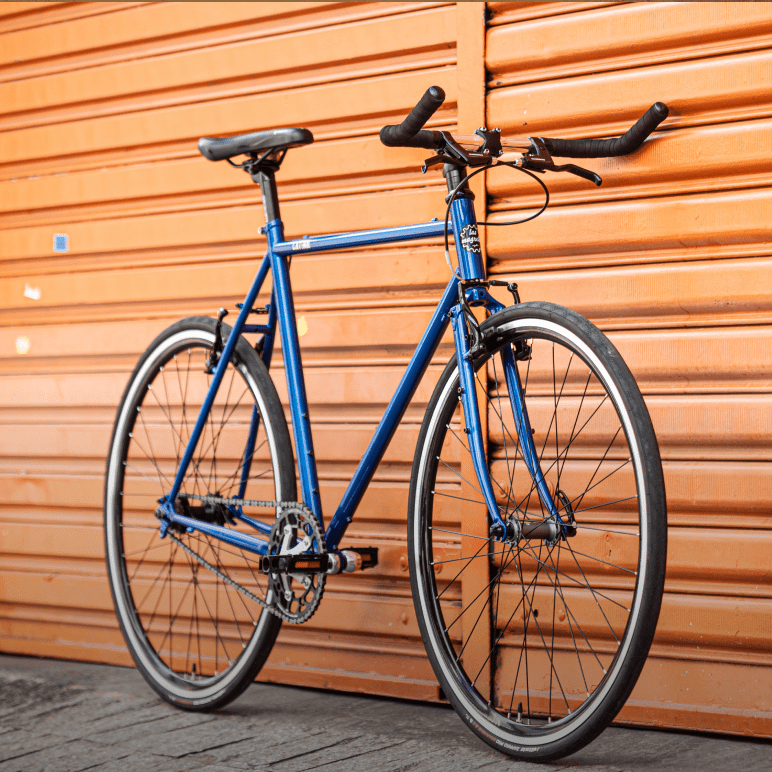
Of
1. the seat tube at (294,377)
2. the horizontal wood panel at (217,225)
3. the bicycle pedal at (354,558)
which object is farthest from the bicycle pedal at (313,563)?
the horizontal wood panel at (217,225)

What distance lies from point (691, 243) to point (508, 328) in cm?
70

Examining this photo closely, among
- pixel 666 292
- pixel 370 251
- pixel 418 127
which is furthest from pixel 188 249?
pixel 666 292

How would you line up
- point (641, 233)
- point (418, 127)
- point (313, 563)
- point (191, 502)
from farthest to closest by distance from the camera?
1. point (191, 502)
2. point (641, 233)
3. point (313, 563)
4. point (418, 127)

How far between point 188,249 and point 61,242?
2.13ft

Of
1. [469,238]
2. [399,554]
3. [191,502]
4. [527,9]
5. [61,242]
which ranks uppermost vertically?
[527,9]

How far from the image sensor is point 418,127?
2074 millimetres

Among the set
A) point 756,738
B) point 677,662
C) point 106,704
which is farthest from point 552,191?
point 106,704

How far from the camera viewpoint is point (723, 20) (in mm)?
2396

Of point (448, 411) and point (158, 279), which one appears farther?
point (158, 279)

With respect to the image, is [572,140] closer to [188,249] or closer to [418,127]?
[418,127]

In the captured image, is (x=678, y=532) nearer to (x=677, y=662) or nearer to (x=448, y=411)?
(x=677, y=662)

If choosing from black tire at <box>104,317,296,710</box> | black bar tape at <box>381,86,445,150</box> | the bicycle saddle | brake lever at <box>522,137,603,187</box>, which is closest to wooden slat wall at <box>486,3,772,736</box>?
brake lever at <box>522,137,603,187</box>

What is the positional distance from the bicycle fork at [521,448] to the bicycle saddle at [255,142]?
28.4 inches

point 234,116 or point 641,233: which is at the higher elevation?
point 234,116
